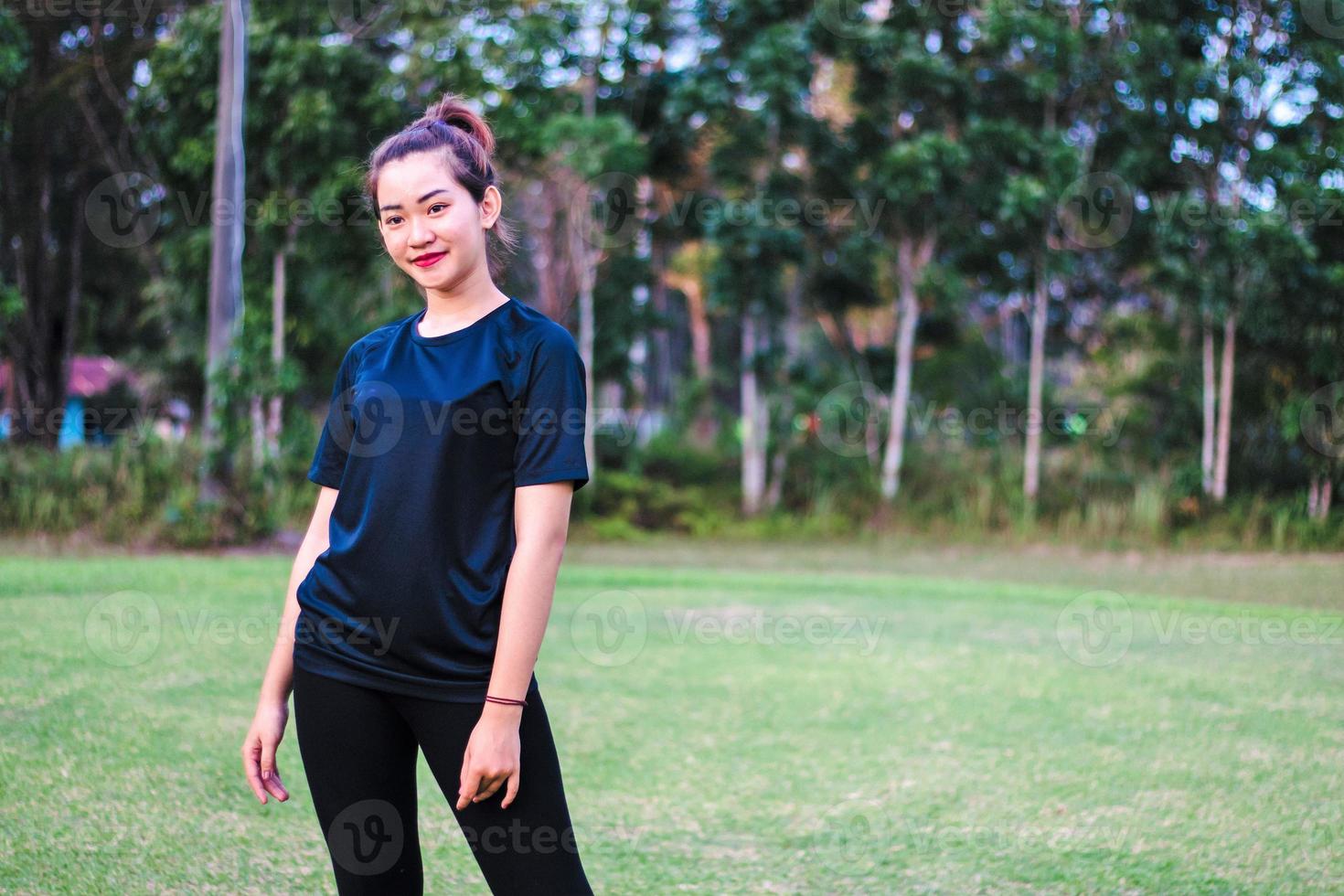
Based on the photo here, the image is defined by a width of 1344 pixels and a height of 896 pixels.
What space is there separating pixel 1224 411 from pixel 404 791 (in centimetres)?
1337

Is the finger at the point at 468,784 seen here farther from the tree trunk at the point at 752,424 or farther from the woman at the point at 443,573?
the tree trunk at the point at 752,424

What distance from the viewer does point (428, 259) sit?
5.72 feet

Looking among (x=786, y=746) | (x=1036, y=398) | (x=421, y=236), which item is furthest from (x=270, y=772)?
(x=1036, y=398)

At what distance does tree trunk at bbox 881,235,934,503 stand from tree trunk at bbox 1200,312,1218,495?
10.2ft

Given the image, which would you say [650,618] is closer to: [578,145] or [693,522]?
[693,522]

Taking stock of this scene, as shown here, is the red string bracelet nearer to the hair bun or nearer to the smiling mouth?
the smiling mouth

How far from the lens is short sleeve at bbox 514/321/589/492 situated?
64.2 inches

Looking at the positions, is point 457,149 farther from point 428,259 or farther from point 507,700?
point 507,700

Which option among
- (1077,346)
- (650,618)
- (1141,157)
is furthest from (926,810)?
(1077,346)

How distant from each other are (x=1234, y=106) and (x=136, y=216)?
15100 mm

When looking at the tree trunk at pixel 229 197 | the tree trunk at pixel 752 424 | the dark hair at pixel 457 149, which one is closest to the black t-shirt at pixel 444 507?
the dark hair at pixel 457 149

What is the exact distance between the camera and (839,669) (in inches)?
240

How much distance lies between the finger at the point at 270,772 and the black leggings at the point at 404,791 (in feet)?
0.31

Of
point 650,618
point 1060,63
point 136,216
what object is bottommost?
point 650,618
